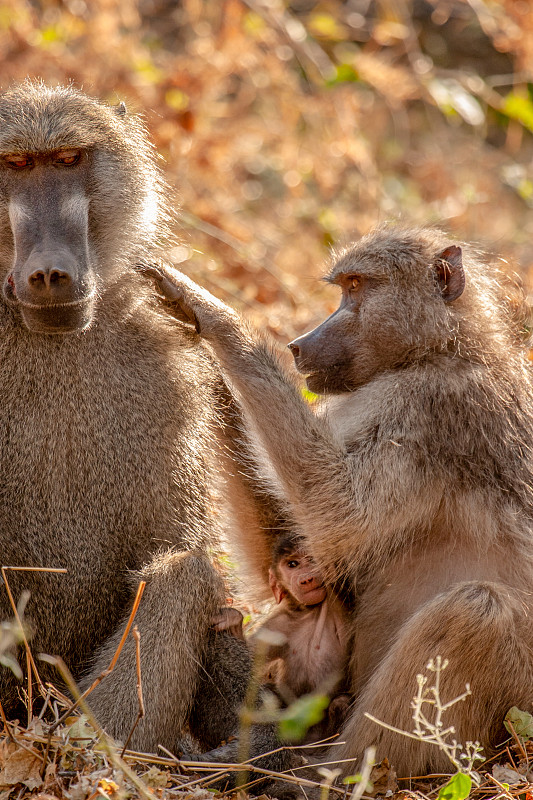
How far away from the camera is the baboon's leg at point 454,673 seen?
256 cm

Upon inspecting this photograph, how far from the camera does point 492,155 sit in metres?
7.98

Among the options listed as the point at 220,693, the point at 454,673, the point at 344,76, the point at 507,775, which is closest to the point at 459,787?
the point at 454,673

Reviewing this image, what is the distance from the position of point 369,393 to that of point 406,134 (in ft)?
19.8

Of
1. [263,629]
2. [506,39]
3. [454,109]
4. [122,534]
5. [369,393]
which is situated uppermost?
[506,39]

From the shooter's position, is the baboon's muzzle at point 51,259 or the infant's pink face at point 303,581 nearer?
the baboon's muzzle at point 51,259

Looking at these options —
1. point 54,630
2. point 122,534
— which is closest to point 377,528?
point 122,534

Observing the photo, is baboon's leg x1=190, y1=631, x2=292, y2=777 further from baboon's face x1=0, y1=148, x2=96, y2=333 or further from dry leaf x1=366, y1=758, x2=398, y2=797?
baboon's face x1=0, y1=148, x2=96, y2=333

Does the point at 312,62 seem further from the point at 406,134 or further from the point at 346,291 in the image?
the point at 346,291

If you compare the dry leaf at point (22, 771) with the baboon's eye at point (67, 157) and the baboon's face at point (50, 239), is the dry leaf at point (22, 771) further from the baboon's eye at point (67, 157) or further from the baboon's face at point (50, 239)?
the baboon's eye at point (67, 157)

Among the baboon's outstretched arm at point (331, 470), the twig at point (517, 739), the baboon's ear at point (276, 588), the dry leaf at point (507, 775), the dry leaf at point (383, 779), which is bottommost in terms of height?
the dry leaf at point (507, 775)

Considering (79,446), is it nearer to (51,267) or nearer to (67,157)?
(51,267)

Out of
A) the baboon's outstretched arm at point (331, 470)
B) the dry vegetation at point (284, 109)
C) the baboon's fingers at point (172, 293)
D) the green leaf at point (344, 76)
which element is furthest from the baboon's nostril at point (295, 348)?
the green leaf at point (344, 76)

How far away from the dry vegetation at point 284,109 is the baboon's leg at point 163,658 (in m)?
2.01

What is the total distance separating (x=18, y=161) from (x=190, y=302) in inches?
24.4
